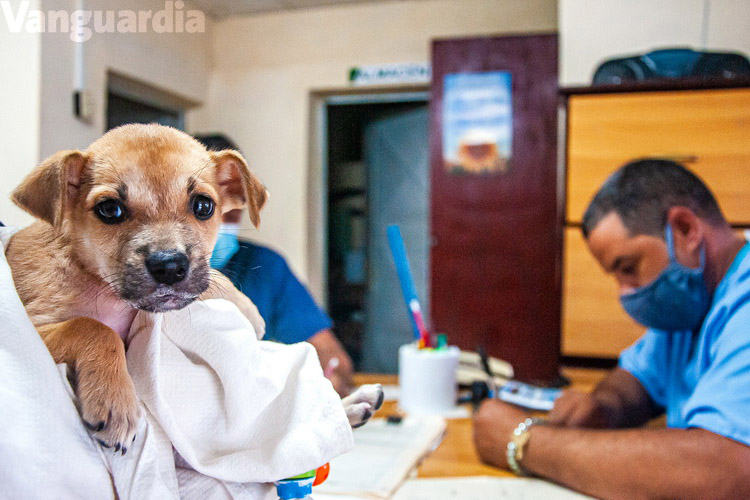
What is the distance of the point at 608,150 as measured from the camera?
172cm

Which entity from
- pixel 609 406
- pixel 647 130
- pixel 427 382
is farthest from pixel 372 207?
pixel 609 406

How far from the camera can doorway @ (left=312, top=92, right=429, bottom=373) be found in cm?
320

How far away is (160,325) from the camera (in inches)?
12.9

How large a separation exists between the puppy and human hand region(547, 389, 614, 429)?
36.5 inches

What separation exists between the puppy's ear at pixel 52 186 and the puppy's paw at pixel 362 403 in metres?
0.22

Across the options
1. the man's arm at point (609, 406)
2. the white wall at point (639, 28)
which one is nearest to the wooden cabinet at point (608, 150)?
the white wall at point (639, 28)

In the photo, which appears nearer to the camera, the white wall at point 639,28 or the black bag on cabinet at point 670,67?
the white wall at point 639,28

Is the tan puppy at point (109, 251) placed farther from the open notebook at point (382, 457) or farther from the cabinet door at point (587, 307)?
the cabinet door at point (587, 307)

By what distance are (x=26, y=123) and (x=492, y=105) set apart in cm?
195

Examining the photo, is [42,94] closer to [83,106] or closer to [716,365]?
[83,106]

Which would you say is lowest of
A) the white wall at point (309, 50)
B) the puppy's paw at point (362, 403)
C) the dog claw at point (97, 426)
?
the puppy's paw at point (362, 403)

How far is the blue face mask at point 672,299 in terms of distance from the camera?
2.97 ft

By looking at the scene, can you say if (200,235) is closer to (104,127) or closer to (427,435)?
(104,127)

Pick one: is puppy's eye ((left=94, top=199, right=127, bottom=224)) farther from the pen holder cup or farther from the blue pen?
the pen holder cup
